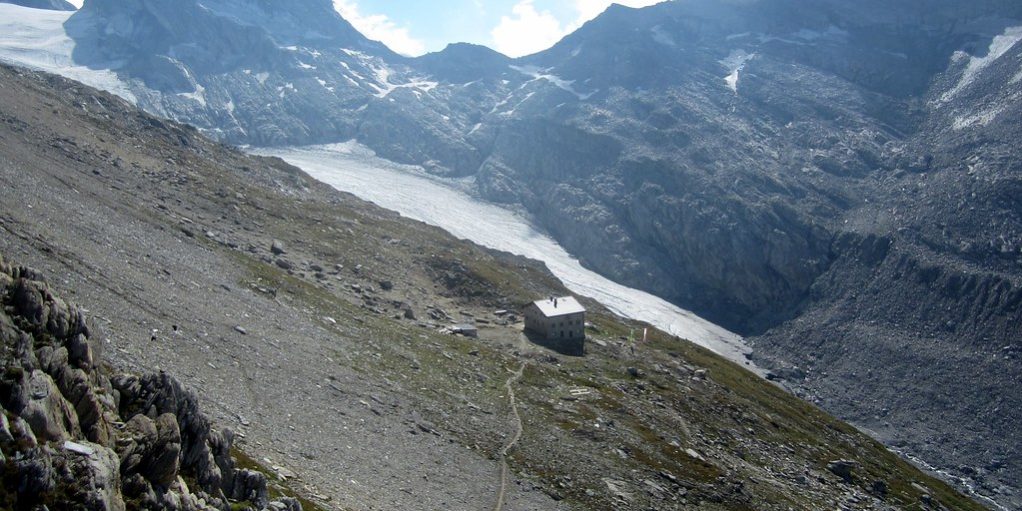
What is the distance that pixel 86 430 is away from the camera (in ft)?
67.8

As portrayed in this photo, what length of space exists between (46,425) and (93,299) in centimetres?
2498

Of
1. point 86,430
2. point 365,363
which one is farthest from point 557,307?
point 86,430

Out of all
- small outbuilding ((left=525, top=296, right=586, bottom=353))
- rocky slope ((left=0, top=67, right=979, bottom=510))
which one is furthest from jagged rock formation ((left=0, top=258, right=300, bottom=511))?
small outbuilding ((left=525, top=296, right=586, bottom=353))

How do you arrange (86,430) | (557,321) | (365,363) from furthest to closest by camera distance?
(557,321) < (365,363) < (86,430)

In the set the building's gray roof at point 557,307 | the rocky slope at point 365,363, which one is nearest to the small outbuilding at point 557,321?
the building's gray roof at point 557,307

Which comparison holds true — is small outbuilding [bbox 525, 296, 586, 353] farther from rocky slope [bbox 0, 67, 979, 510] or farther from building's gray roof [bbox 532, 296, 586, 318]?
rocky slope [bbox 0, 67, 979, 510]

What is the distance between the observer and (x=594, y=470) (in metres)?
50.6

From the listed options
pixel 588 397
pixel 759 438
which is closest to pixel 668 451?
pixel 588 397

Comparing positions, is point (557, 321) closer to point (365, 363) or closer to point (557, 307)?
point (557, 307)

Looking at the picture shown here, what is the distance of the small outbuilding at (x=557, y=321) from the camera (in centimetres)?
8525

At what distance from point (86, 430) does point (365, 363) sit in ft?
116

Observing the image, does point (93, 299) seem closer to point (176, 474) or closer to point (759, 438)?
point (176, 474)

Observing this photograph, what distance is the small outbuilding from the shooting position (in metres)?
85.2

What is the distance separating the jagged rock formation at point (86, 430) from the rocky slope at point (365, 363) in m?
0.30
